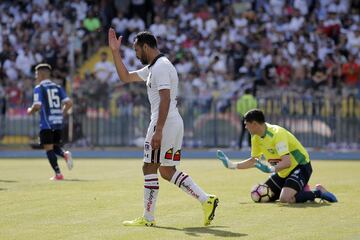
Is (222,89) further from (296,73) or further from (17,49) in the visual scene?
(17,49)

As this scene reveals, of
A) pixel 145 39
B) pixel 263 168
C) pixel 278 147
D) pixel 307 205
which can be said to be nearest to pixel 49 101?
pixel 278 147

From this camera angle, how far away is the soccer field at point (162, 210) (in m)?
10.2

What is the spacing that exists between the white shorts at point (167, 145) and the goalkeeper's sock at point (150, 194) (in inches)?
8.5

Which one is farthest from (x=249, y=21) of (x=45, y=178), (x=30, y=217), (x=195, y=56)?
(x=30, y=217)

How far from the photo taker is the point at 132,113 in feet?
97.6

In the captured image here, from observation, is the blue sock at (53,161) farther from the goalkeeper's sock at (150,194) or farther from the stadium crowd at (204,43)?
the stadium crowd at (204,43)

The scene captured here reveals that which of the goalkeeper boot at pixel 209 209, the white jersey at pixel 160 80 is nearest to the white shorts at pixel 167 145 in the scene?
the white jersey at pixel 160 80

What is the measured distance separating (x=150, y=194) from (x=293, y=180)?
126 inches

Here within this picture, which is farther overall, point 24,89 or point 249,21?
point 249,21

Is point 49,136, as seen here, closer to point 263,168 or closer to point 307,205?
point 263,168

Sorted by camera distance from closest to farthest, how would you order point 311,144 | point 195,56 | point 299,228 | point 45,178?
point 299,228 < point 45,178 < point 311,144 < point 195,56

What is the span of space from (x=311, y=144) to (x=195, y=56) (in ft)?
17.0

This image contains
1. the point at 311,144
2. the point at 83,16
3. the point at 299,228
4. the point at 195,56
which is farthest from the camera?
the point at 83,16

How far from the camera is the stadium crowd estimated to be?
29719 mm
